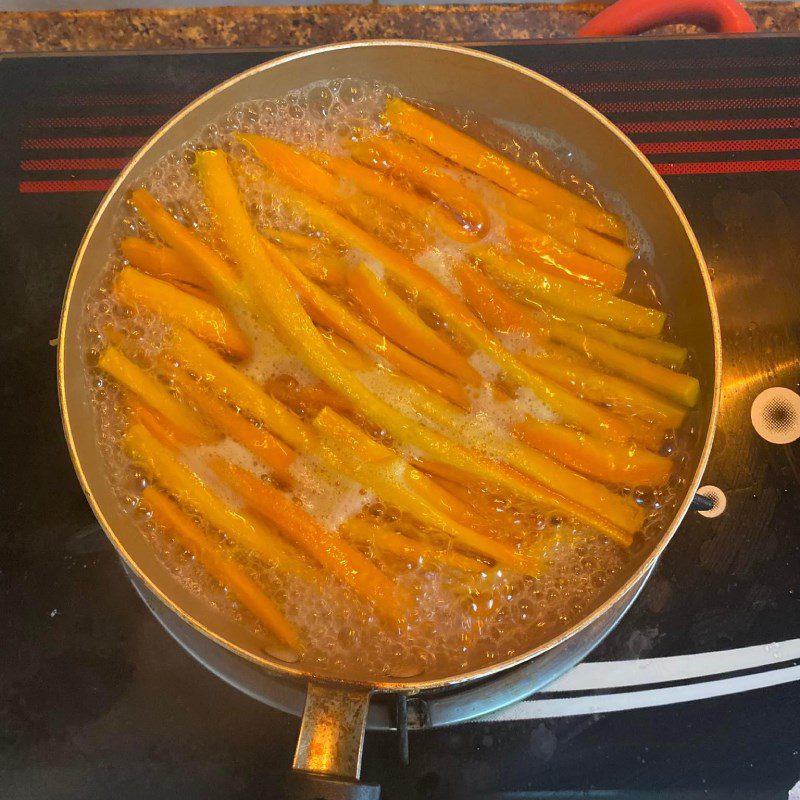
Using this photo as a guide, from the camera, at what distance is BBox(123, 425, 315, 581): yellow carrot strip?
692 millimetres

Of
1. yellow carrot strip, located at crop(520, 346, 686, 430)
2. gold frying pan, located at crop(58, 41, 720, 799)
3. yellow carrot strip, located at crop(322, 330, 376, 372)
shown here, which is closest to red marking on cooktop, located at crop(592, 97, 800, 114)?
gold frying pan, located at crop(58, 41, 720, 799)

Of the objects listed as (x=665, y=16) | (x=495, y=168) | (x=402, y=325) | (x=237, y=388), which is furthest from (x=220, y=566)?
(x=665, y=16)

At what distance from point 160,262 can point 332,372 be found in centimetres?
24

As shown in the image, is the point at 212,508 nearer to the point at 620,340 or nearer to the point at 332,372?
the point at 332,372

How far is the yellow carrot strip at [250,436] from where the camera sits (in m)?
0.71

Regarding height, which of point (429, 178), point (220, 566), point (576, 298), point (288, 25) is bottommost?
point (220, 566)

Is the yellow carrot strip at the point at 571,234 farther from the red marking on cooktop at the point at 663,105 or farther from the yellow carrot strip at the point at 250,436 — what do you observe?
the yellow carrot strip at the point at 250,436

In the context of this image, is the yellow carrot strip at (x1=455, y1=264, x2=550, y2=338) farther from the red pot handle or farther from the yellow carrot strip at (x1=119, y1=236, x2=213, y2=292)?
the red pot handle

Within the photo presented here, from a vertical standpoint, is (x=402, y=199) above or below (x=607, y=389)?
above

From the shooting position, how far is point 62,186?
2.79 ft

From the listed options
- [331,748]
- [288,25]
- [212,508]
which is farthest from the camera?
[288,25]

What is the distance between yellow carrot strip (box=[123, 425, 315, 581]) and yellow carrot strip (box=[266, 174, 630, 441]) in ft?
0.94

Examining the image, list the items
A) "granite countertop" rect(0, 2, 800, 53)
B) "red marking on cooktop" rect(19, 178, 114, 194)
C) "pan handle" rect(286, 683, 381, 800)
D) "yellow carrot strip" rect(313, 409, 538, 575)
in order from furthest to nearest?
"granite countertop" rect(0, 2, 800, 53)
"red marking on cooktop" rect(19, 178, 114, 194)
"yellow carrot strip" rect(313, 409, 538, 575)
"pan handle" rect(286, 683, 381, 800)

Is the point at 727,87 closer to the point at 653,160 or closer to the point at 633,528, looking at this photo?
the point at 653,160
